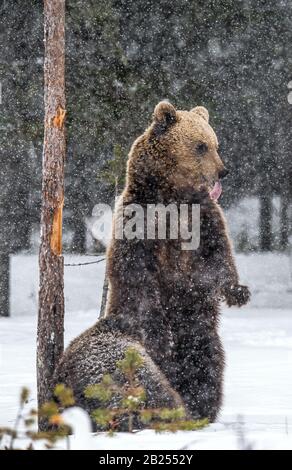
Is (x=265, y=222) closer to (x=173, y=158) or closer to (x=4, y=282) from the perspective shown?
(x=4, y=282)

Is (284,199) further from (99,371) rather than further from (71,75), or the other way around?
(99,371)

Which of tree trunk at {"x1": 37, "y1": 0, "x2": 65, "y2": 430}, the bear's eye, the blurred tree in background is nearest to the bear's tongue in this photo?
the bear's eye

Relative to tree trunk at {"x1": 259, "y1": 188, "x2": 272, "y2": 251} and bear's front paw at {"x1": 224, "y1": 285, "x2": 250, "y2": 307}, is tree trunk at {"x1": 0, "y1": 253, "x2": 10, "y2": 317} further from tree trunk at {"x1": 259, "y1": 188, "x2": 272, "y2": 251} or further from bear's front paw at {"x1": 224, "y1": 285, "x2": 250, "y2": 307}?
bear's front paw at {"x1": 224, "y1": 285, "x2": 250, "y2": 307}

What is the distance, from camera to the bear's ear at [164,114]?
589cm

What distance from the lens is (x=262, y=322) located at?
15.5 m

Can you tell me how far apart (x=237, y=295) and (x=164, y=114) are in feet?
4.41

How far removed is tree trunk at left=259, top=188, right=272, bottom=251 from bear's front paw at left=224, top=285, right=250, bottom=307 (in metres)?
11.7

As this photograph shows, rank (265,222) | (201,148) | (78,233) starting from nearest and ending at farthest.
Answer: (201,148)
(78,233)
(265,222)

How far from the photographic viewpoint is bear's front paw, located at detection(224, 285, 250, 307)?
5875 mm

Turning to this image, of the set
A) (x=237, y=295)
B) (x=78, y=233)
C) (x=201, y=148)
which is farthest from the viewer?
(x=78, y=233)

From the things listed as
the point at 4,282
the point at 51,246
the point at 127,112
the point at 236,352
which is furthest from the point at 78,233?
the point at 51,246

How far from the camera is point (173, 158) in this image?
5.93 meters

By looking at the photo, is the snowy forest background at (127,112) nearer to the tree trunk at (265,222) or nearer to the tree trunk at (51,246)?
the tree trunk at (265,222)
